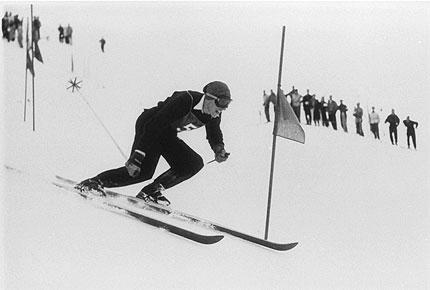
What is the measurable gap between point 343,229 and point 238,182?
1.22 feet

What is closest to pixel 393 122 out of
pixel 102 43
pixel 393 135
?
pixel 393 135

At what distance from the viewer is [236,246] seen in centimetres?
215

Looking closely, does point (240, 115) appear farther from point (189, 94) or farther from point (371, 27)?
point (371, 27)

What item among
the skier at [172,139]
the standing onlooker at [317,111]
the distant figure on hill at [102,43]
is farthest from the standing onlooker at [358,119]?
the distant figure on hill at [102,43]

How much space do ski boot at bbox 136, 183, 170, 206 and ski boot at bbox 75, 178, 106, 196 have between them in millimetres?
157

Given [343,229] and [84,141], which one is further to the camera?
[84,141]

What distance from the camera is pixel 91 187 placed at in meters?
2.29

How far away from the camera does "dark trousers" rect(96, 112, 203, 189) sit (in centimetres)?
218

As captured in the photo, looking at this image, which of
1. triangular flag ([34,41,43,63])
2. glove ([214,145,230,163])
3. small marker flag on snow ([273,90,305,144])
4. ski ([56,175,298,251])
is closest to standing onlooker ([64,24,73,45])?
triangular flag ([34,41,43,63])

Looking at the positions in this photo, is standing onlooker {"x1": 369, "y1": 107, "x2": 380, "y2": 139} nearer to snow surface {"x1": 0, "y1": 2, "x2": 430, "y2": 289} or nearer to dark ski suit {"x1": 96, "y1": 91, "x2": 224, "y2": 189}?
snow surface {"x1": 0, "y1": 2, "x2": 430, "y2": 289}

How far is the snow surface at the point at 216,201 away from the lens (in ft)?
6.93

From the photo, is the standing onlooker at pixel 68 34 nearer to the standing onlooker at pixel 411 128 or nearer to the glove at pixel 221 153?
the glove at pixel 221 153

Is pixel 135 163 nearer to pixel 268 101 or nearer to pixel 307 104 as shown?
pixel 268 101

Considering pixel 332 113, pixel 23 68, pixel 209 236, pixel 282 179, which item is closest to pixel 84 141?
pixel 23 68
